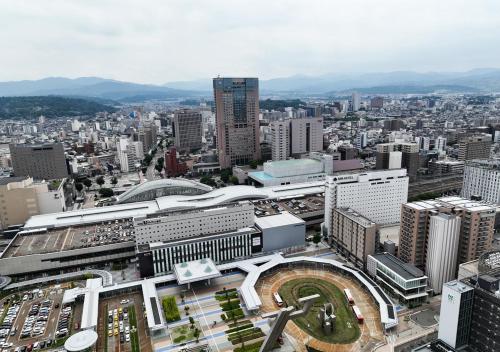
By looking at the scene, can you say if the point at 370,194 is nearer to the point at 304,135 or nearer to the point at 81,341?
the point at 81,341

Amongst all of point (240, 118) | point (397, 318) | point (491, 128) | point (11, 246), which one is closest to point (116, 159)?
point (240, 118)

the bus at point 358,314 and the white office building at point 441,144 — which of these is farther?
the white office building at point 441,144

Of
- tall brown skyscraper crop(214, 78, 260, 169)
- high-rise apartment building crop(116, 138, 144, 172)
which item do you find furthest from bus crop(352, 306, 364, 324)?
high-rise apartment building crop(116, 138, 144, 172)

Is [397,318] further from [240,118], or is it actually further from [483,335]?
[240,118]

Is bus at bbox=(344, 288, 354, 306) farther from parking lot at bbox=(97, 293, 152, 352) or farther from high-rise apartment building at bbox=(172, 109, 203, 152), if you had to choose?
high-rise apartment building at bbox=(172, 109, 203, 152)

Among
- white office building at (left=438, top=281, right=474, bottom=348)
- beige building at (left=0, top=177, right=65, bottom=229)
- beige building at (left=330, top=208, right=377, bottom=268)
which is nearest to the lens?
white office building at (left=438, top=281, right=474, bottom=348)

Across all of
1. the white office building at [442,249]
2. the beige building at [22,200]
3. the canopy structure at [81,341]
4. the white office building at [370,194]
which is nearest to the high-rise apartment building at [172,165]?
the beige building at [22,200]

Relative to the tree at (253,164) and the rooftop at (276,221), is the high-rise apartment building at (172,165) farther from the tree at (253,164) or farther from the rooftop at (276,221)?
the rooftop at (276,221)
